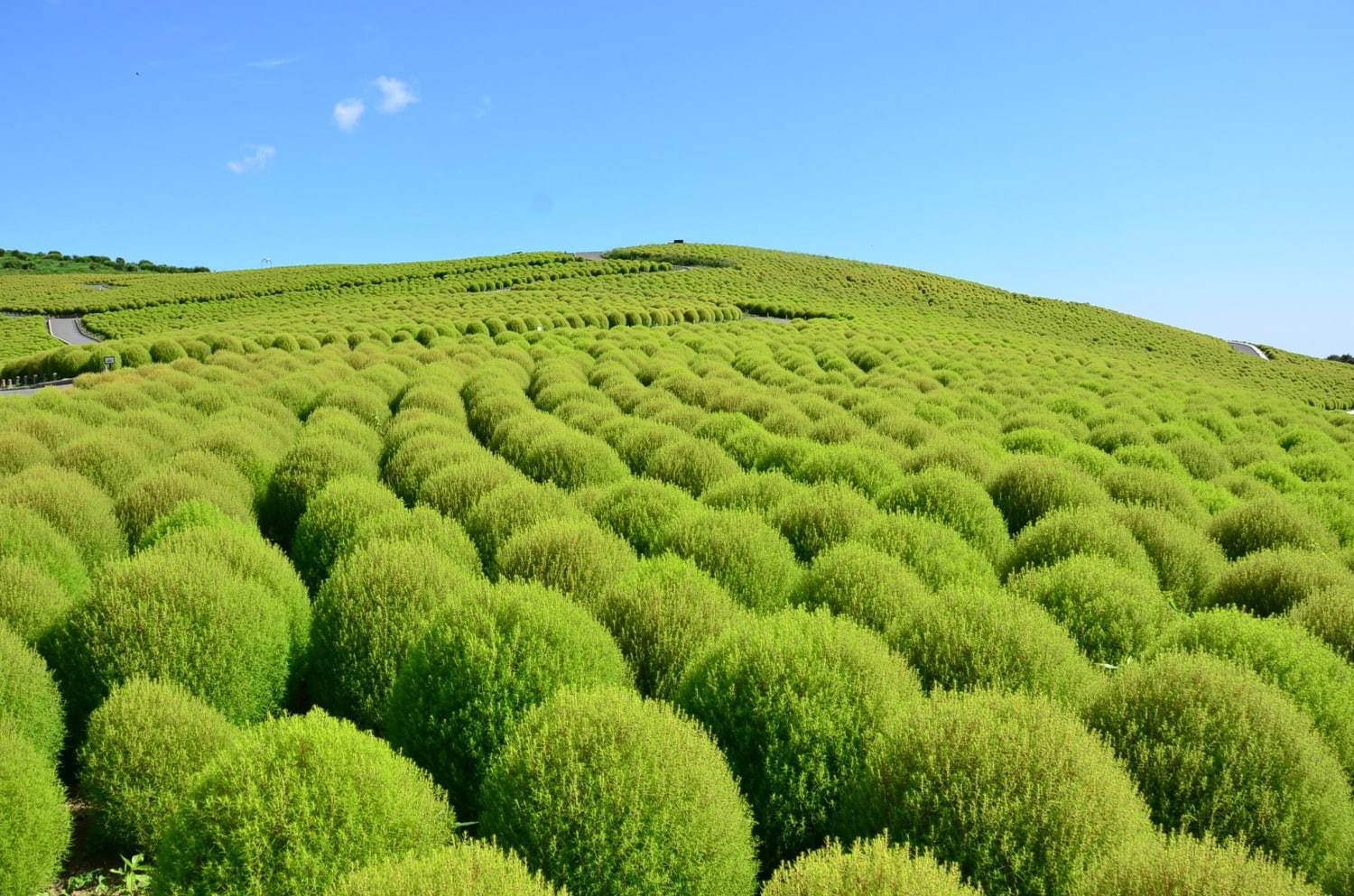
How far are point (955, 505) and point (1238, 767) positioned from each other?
12.0 ft

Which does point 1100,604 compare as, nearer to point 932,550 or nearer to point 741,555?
point 932,550

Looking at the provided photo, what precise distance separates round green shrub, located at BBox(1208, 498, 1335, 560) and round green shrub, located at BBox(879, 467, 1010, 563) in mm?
2350

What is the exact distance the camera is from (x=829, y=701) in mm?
3861

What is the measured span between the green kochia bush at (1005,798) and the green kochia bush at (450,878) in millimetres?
1476

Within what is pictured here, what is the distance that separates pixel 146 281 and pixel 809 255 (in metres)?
64.4

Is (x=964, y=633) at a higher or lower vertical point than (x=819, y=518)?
lower

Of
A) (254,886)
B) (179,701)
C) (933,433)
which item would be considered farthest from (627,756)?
(933,433)

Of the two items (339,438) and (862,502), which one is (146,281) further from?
(862,502)

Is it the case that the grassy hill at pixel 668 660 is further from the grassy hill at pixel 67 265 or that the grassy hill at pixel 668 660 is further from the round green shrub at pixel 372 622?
the grassy hill at pixel 67 265

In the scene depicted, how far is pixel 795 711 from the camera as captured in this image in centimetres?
384

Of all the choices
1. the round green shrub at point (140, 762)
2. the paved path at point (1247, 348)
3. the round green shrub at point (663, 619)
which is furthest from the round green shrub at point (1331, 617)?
the paved path at point (1247, 348)

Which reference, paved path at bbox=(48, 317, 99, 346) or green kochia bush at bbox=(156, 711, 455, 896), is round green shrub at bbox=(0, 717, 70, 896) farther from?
paved path at bbox=(48, 317, 99, 346)

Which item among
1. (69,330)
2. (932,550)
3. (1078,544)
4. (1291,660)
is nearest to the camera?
(1291,660)

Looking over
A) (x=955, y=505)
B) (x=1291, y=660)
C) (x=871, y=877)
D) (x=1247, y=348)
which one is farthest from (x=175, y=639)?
(x=1247, y=348)
